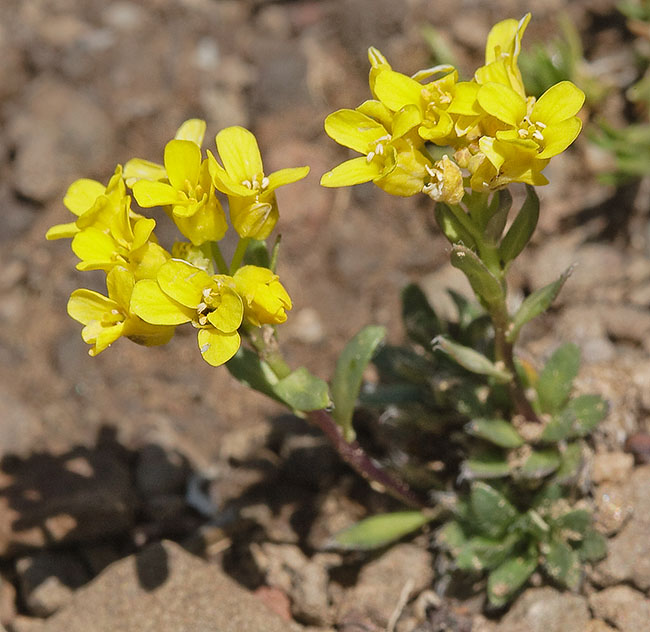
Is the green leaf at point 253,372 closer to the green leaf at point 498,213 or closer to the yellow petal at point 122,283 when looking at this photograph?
the yellow petal at point 122,283

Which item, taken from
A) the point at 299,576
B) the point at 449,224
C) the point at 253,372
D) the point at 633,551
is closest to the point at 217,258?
the point at 253,372

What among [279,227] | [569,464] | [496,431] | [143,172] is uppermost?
[143,172]

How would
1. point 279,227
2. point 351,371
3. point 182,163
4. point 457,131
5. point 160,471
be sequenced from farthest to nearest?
point 279,227
point 160,471
point 351,371
point 182,163
point 457,131

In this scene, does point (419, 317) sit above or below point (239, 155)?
below

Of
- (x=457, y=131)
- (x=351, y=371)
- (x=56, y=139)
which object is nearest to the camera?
(x=457, y=131)

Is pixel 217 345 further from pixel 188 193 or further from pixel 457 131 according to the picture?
pixel 457 131

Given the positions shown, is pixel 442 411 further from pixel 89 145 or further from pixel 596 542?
pixel 89 145

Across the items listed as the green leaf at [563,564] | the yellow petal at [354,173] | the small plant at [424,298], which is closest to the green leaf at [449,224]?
the small plant at [424,298]
